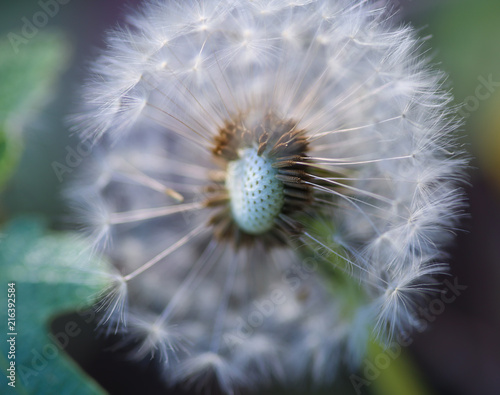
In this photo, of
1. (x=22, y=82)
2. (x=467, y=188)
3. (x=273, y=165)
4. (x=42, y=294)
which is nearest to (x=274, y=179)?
(x=273, y=165)

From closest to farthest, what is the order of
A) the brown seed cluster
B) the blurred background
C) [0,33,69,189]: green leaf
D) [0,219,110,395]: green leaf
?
1. the brown seed cluster
2. [0,219,110,395]: green leaf
3. [0,33,69,189]: green leaf
4. the blurred background

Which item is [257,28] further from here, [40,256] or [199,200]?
[40,256]

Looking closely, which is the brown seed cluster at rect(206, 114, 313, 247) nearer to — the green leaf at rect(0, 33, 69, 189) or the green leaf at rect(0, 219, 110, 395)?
the green leaf at rect(0, 219, 110, 395)

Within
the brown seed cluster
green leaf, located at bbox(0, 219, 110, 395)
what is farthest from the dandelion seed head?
green leaf, located at bbox(0, 219, 110, 395)

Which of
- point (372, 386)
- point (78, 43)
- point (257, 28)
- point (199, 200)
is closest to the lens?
point (257, 28)

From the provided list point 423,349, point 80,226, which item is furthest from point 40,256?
point 423,349

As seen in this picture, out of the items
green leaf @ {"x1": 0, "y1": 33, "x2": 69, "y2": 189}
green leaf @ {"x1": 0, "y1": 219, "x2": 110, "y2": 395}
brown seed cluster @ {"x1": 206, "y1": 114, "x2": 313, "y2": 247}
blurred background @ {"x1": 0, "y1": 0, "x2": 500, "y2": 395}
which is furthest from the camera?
blurred background @ {"x1": 0, "y1": 0, "x2": 500, "y2": 395}

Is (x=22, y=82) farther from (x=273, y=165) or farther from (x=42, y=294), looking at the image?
(x=273, y=165)
